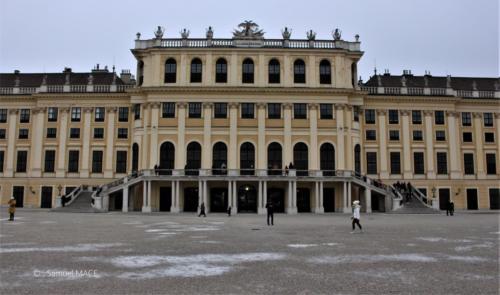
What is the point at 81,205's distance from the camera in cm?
4509

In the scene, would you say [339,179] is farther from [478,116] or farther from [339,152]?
[478,116]

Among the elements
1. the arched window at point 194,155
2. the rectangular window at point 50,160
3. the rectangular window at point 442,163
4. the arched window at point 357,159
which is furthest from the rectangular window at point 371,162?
the rectangular window at point 50,160

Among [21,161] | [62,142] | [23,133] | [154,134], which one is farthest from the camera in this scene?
[23,133]

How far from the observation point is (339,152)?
48531 mm

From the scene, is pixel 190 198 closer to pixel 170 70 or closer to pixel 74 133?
pixel 170 70

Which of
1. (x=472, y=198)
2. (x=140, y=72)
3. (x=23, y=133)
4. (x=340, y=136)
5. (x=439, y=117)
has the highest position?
(x=140, y=72)

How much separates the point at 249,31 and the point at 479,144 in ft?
100

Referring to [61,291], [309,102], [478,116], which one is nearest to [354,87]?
[309,102]

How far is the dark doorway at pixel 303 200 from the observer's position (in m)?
48.8

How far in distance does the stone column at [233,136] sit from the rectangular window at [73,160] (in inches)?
715

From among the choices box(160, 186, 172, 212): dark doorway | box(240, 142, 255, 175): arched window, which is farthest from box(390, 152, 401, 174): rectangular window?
box(160, 186, 172, 212): dark doorway

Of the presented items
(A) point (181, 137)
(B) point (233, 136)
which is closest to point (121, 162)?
(A) point (181, 137)

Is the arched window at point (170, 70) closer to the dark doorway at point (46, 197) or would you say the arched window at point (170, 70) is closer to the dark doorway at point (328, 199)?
the dark doorway at point (46, 197)

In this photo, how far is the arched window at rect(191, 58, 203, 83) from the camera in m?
50.0
